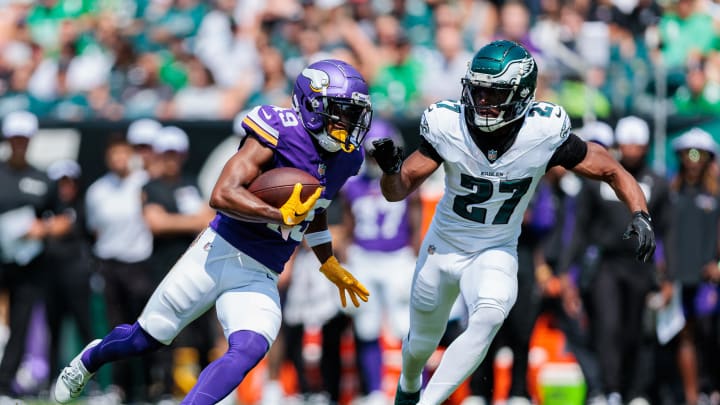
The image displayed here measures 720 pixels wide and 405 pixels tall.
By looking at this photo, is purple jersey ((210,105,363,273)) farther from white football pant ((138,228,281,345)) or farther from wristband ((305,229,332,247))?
wristband ((305,229,332,247))

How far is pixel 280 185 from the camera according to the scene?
5.88 meters

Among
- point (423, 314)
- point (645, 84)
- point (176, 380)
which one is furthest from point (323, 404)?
point (645, 84)

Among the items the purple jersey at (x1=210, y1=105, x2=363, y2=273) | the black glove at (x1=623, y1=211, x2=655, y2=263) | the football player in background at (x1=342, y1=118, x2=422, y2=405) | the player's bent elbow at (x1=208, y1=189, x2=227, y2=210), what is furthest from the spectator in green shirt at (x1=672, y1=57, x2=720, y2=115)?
the player's bent elbow at (x1=208, y1=189, x2=227, y2=210)

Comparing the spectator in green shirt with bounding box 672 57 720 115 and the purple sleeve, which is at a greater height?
the purple sleeve

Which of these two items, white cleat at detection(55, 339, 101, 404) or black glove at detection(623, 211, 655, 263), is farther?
white cleat at detection(55, 339, 101, 404)

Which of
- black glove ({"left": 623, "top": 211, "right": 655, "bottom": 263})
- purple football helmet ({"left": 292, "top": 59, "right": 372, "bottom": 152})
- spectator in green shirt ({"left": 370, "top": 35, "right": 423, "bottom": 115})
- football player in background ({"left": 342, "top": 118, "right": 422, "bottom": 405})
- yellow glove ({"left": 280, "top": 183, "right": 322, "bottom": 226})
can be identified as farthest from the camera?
spectator in green shirt ({"left": 370, "top": 35, "right": 423, "bottom": 115})

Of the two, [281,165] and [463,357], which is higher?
[281,165]

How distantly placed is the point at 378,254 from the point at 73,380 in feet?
11.0

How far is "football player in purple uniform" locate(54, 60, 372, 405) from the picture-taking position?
5.90 m

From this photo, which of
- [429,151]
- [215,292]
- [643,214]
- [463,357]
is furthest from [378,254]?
[643,214]

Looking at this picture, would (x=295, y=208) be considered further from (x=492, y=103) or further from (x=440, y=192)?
(x=440, y=192)

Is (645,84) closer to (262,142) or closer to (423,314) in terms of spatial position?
(423,314)

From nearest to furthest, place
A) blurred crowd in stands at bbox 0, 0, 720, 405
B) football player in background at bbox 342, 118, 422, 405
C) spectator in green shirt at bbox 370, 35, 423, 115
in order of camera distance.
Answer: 1. blurred crowd in stands at bbox 0, 0, 720, 405
2. football player in background at bbox 342, 118, 422, 405
3. spectator in green shirt at bbox 370, 35, 423, 115

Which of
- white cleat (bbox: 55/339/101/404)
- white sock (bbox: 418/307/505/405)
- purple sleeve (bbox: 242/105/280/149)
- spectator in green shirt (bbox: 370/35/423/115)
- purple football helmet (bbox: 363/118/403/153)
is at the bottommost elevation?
spectator in green shirt (bbox: 370/35/423/115)
